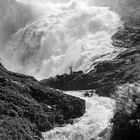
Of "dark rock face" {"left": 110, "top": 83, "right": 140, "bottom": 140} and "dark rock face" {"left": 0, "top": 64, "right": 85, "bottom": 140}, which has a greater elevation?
"dark rock face" {"left": 110, "top": 83, "right": 140, "bottom": 140}

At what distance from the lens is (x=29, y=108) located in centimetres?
3325

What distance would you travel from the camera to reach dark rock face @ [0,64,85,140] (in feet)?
95.1

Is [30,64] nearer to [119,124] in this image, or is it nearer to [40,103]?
[40,103]

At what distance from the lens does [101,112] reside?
37656 millimetres

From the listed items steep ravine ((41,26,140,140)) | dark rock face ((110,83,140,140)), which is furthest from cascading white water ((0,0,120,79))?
dark rock face ((110,83,140,140))

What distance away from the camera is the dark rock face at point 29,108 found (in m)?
29.0

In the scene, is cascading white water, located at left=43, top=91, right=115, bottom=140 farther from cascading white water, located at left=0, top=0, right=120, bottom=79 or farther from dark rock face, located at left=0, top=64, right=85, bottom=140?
cascading white water, located at left=0, top=0, right=120, bottom=79

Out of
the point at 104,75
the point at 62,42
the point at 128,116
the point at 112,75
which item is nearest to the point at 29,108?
the point at 128,116

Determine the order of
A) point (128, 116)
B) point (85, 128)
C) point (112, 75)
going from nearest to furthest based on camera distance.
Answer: point (128, 116)
point (85, 128)
point (112, 75)

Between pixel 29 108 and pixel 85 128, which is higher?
pixel 29 108

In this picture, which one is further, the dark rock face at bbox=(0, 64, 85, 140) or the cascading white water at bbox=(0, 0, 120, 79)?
the cascading white water at bbox=(0, 0, 120, 79)

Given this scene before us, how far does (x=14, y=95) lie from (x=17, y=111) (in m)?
2.15

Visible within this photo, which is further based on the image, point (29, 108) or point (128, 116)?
point (29, 108)

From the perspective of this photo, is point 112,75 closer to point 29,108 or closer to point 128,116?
point 29,108
